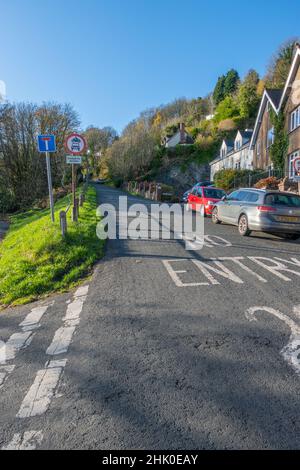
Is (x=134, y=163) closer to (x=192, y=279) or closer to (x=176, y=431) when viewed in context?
(x=192, y=279)

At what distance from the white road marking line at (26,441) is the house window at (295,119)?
25574mm

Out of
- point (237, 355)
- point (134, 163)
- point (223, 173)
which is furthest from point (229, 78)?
point (237, 355)

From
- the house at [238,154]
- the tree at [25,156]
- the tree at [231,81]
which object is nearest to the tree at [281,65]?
the house at [238,154]

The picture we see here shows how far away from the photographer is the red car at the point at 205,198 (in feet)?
50.8

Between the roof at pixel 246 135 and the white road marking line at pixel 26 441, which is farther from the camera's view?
the roof at pixel 246 135

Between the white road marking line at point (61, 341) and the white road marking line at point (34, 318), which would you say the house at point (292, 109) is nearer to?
the white road marking line at point (34, 318)

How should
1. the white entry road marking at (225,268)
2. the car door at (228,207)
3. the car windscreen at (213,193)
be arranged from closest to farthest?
the white entry road marking at (225,268) < the car door at (228,207) < the car windscreen at (213,193)

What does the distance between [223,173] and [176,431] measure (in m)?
28.0

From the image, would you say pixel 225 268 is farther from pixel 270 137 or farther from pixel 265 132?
pixel 265 132

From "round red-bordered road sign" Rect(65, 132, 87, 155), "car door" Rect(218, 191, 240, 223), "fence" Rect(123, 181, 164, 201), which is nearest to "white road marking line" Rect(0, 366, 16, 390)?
"round red-bordered road sign" Rect(65, 132, 87, 155)

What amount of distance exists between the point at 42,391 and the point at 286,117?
2806cm

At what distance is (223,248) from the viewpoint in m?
8.18

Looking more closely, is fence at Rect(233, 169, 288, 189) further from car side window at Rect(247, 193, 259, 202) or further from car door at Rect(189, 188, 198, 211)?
car side window at Rect(247, 193, 259, 202)

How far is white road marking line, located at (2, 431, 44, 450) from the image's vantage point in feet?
6.97
